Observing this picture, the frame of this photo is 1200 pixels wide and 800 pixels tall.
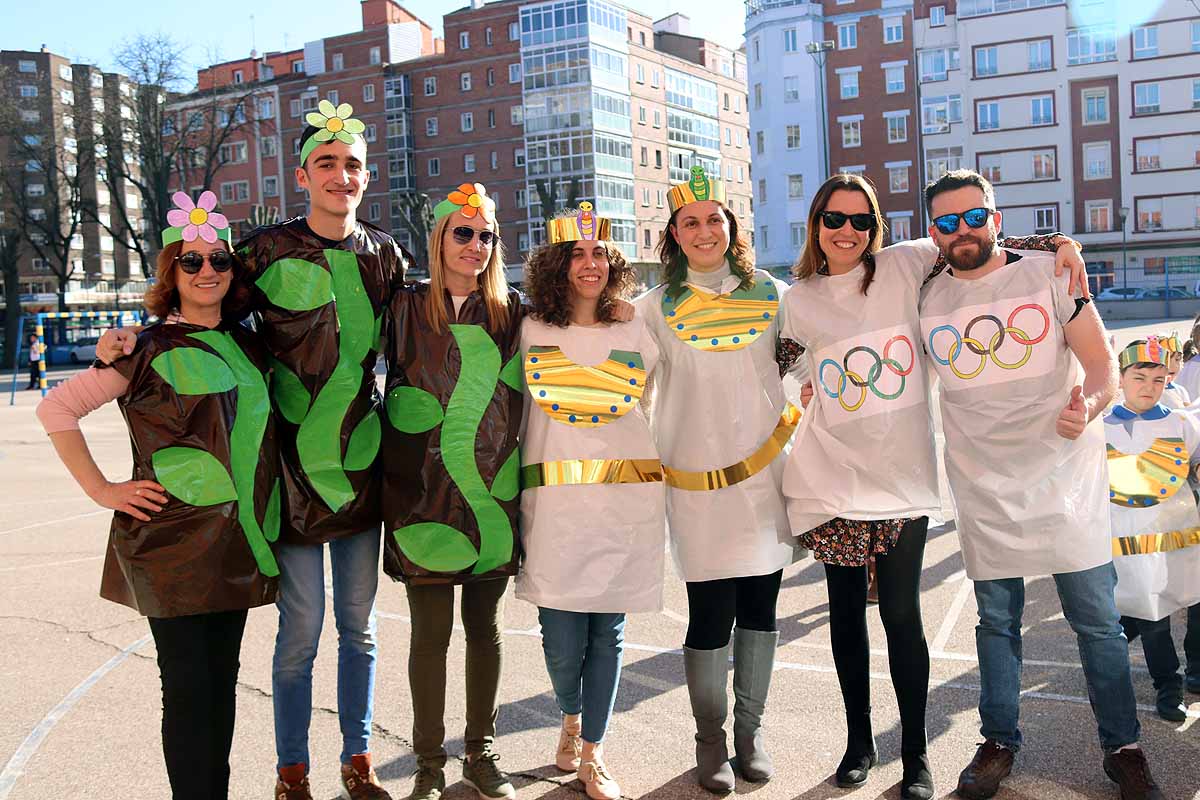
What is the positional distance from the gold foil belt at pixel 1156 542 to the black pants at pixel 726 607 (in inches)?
62.2

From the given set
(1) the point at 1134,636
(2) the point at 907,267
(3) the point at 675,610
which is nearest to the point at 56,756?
(3) the point at 675,610

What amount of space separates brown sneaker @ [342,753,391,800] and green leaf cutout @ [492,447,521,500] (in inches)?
43.7

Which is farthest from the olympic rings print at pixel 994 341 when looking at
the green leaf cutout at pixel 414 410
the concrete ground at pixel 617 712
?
the green leaf cutout at pixel 414 410

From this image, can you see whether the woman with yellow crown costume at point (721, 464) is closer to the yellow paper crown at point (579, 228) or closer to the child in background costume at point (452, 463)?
the yellow paper crown at point (579, 228)

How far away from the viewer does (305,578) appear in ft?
13.3

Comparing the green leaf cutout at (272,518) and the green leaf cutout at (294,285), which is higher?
the green leaf cutout at (294,285)

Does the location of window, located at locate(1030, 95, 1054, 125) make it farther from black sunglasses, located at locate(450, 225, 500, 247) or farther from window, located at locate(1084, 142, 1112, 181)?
black sunglasses, located at locate(450, 225, 500, 247)

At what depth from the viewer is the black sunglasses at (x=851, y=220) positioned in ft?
13.8

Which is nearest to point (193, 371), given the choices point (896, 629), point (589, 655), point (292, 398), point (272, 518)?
point (292, 398)

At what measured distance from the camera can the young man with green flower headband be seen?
4031 millimetres

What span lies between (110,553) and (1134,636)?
4.65 m

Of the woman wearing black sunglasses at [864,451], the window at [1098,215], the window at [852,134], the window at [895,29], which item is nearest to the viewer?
the woman wearing black sunglasses at [864,451]

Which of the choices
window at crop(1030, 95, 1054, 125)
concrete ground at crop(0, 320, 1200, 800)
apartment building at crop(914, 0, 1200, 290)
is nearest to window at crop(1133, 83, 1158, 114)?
apartment building at crop(914, 0, 1200, 290)

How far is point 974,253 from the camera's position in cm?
412
